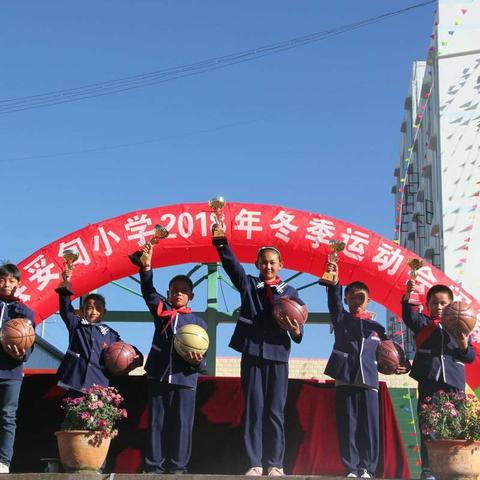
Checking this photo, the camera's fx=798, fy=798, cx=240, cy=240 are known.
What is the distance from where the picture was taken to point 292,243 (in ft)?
30.7

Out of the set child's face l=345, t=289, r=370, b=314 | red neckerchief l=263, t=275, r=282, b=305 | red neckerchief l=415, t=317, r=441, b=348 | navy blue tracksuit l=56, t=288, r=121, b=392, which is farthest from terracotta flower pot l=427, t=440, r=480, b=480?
navy blue tracksuit l=56, t=288, r=121, b=392

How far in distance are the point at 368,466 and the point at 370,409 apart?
47cm

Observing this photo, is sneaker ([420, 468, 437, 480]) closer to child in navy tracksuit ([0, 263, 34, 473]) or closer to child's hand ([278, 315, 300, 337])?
child's hand ([278, 315, 300, 337])

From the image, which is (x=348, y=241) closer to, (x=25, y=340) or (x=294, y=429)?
(x=294, y=429)

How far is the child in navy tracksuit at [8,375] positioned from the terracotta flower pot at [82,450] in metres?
0.44

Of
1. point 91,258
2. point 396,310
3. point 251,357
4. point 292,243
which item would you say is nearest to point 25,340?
point 251,357

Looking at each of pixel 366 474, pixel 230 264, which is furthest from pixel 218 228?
pixel 366 474

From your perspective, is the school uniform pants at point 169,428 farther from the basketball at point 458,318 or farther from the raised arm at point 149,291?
the basketball at point 458,318

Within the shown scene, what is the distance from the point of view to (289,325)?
6398 mm

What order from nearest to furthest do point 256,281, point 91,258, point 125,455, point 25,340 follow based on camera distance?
1. point 25,340
2. point 256,281
3. point 125,455
4. point 91,258

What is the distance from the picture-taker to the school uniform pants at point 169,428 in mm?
6434

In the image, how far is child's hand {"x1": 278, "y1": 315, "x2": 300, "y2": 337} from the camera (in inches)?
251

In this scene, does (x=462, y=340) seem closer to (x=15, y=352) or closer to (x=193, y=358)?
(x=193, y=358)

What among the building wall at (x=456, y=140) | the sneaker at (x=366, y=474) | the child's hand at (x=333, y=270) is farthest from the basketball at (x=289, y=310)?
the building wall at (x=456, y=140)
